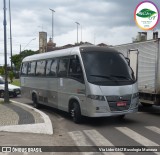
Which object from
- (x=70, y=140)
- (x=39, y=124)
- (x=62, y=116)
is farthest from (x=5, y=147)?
(x=62, y=116)

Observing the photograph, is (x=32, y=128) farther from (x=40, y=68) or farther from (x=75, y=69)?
(x=40, y=68)

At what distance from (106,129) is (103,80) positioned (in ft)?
5.45

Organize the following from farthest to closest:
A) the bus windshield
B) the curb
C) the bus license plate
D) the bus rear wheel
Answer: the bus rear wheel, the bus windshield, the bus license plate, the curb

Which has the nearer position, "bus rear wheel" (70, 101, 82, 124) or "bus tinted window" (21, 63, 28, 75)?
"bus rear wheel" (70, 101, 82, 124)

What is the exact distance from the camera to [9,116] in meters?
13.0

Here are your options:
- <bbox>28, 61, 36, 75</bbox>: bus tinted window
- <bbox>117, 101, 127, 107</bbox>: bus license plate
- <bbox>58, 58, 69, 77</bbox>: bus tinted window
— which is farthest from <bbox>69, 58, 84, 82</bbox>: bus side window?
<bbox>28, 61, 36, 75</bbox>: bus tinted window

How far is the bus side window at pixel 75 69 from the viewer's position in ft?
38.2

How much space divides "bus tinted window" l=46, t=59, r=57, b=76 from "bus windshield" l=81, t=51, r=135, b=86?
2.80 m

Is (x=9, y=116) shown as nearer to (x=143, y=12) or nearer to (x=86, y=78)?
(x=86, y=78)

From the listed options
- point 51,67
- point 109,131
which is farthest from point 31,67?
point 109,131

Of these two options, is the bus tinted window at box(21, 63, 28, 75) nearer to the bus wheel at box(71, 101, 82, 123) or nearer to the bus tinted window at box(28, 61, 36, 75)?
the bus tinted window at box(28, 61, 36, 75)

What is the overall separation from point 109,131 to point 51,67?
5.38 metres

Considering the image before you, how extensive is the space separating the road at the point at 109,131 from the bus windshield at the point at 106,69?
156 centimetres

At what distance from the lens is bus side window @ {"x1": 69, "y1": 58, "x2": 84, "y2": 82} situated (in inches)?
459
